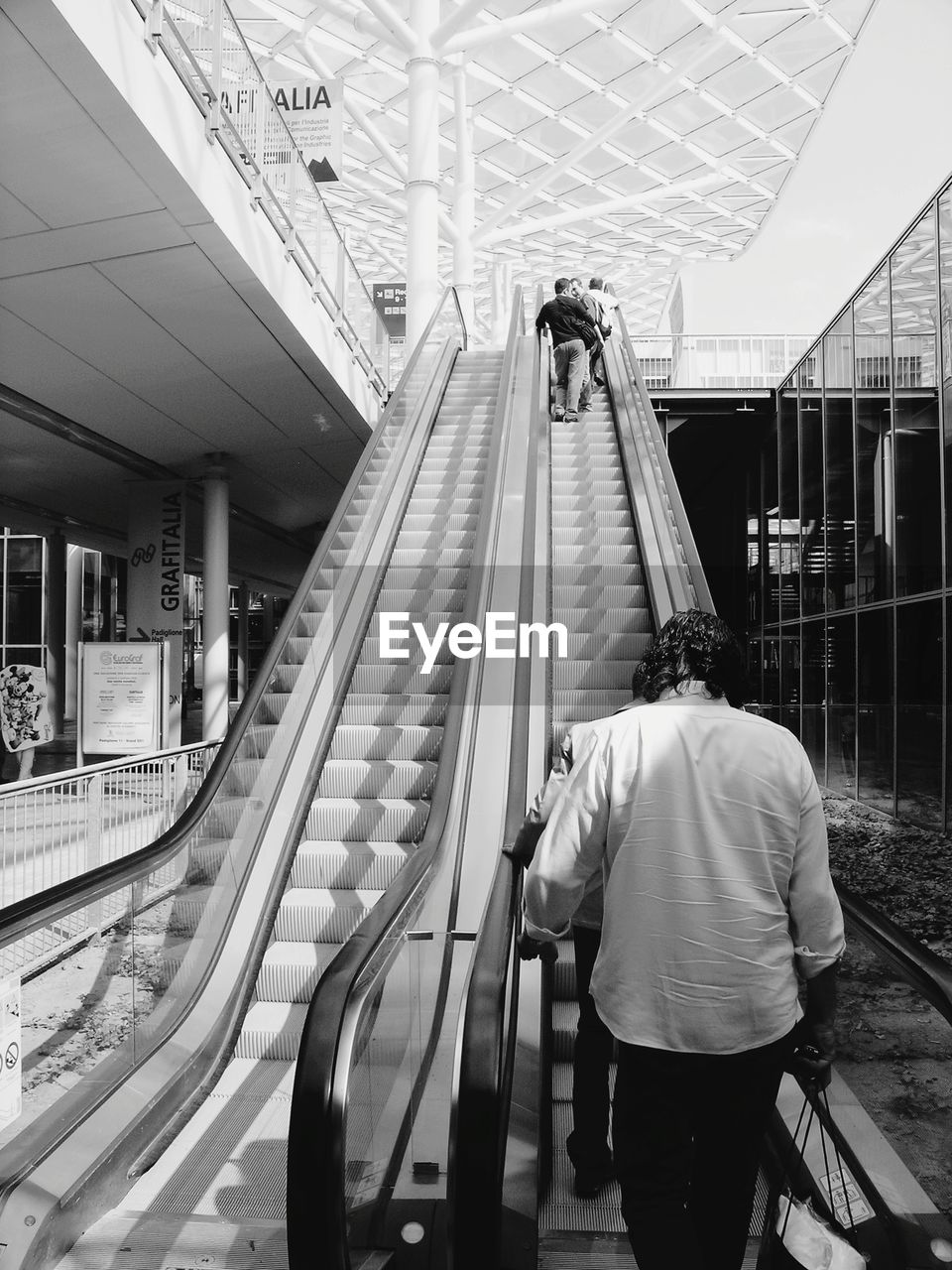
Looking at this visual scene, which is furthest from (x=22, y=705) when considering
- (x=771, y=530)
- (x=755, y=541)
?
(x=755, y=541)

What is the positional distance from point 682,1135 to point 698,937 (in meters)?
0.45

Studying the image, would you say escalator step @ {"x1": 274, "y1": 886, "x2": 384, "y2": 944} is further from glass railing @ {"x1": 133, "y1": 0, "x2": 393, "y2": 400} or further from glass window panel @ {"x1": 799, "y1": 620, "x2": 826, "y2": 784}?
glass window panel @ {"x1": 799, "y1": 620, "x2": 826, "y2": 784}

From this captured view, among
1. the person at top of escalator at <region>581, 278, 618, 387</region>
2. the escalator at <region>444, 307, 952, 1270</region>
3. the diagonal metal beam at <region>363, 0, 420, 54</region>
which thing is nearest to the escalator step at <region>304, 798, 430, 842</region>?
the escalator at <region>444, 307, 952, 1270</region>

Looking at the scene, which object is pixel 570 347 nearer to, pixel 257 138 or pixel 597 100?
pixel 257 138

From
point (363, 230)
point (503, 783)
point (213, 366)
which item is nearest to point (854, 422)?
point (213, 366)

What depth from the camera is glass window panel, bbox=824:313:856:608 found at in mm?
13398

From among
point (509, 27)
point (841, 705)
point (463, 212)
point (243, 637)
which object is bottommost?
point (841, 705)

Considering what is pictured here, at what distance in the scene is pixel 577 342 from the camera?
11.6 metres

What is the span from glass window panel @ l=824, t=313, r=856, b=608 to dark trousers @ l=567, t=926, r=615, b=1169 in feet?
35.7

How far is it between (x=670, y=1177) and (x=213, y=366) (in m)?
10.0

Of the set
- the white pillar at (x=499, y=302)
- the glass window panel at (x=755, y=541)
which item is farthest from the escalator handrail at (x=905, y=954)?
the white pillar at (x=499, y=302)

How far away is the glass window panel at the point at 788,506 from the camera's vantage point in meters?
16.2

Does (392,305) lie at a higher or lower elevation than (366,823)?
higher

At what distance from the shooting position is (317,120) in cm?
1330
